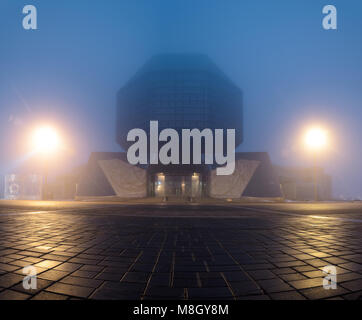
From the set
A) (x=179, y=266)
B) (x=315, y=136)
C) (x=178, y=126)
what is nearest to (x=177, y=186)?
(x=178, y=126)

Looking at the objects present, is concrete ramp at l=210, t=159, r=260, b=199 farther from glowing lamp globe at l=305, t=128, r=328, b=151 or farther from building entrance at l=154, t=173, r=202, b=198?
glowing lamp globe at l=305, t=128, r=328, b=151

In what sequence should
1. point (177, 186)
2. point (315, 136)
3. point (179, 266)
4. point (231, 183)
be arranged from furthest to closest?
point (177, 186), point (231, 183), point (315, 136), point (179, 266)

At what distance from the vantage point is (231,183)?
35.3m

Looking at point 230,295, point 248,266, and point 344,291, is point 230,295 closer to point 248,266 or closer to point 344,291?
point 248,266

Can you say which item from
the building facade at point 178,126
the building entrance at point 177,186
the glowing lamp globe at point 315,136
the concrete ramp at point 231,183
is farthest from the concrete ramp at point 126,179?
the glowing lamp globe at point 315,136

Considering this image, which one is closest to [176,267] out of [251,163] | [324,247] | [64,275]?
[64,275]

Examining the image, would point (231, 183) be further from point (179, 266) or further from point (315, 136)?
point (179, 266)

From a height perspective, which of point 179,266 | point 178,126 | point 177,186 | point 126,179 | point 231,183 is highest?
point 178,126

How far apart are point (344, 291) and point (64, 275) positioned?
282 centimetres

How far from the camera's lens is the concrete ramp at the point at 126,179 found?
34.7 meters

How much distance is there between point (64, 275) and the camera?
223cm

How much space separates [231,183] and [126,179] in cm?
1833

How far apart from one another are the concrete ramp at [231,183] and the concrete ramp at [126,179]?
1200 centimetres

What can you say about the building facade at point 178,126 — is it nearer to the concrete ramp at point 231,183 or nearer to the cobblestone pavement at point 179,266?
the concrete ramp at point 231,183
